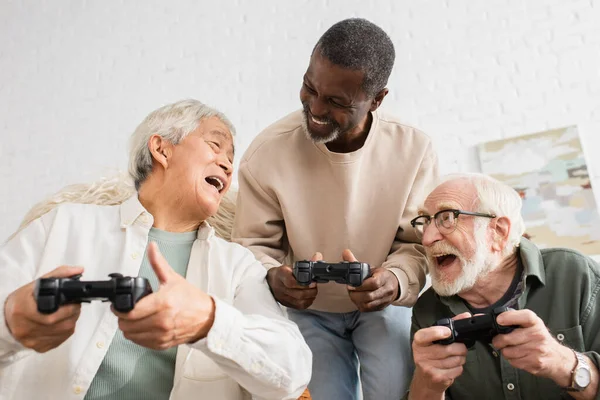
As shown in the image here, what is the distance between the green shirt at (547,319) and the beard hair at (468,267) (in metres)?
0.09

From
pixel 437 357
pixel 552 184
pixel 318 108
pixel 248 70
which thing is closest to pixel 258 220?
pixel 318 108

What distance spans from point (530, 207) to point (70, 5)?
3.03 metres

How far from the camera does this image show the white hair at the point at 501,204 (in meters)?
1.50

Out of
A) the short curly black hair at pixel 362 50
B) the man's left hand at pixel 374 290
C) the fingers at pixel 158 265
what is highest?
the short curly black hair at pixel 362 50

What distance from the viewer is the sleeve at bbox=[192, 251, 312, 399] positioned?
38.6 inches

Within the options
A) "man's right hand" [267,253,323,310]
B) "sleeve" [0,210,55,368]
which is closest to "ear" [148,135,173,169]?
"sleeve" [0,210,55,368]

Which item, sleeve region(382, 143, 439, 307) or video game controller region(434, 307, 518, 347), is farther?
sleeve region(382, 143, 439, 307)

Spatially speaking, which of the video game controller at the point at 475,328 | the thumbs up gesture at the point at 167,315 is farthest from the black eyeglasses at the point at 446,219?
the thumbs up gesture at the point at 167,315

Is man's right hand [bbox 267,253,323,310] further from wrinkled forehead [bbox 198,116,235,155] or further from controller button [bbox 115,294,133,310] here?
controller button [bbox 115,294,133,310]

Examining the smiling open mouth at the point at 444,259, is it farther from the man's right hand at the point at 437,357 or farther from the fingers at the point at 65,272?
the fingers at the point at 65,272

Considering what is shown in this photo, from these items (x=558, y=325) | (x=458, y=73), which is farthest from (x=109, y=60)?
(x=558, y=325)

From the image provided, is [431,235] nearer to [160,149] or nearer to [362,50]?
[362,50]

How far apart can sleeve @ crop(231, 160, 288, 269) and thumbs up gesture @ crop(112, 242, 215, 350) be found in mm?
742

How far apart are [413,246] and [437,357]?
1.80ft
